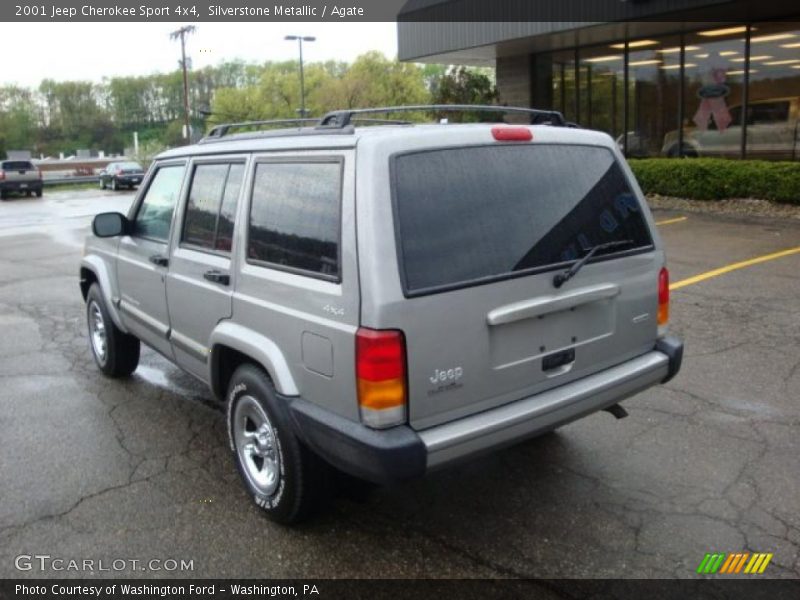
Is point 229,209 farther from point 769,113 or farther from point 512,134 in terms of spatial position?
point 769,113

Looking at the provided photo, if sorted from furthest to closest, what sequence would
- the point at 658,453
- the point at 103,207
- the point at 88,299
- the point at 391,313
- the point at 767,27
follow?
the point at 103,207 → the point at 767,27 → the point at 88,299 → the point at 658,453 → the point at 391,313

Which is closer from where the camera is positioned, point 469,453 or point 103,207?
point 469,453

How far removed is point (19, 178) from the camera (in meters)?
32.3

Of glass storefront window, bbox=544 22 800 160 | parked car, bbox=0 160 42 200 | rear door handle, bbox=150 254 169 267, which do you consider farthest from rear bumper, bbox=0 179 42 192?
rear door handle, bbox=150 254 169 267

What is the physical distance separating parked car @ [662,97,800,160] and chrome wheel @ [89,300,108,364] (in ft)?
47.7

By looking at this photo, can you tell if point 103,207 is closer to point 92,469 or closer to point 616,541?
point 92,469

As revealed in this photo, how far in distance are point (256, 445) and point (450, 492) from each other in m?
1.03

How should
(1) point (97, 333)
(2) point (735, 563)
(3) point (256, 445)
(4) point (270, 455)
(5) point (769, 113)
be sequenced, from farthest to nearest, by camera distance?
(5) point (769, 113) < (1) point (97, 333) < (3) point (256, 445) < (4) point (270, 455) < (2) point (735, 563)

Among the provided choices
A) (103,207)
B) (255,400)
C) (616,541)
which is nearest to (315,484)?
(255,400)

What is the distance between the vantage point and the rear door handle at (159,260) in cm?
436

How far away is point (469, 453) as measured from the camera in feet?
9.77

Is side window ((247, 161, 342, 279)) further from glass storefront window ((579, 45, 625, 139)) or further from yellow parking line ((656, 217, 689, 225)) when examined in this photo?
glass storefront window ((579, 45, 625, 139))

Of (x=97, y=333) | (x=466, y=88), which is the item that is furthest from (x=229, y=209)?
(x=466, y=88)

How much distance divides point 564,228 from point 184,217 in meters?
2.20
